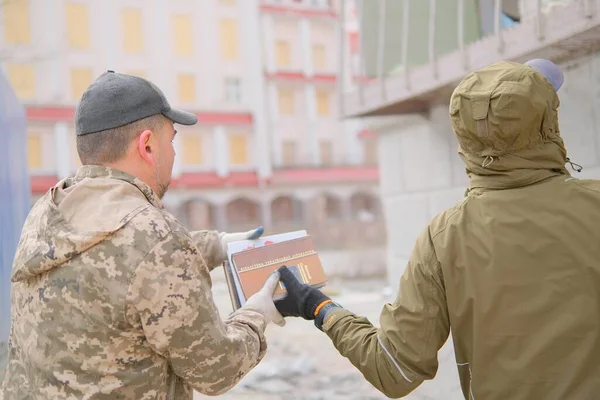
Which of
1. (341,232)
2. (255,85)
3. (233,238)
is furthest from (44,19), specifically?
(233,238)

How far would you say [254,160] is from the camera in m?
23.6

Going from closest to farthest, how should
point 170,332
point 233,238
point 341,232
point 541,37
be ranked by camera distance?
point 170,332
point 233,238
point 541,37
point 341,232

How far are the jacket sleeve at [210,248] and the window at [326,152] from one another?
23058mm

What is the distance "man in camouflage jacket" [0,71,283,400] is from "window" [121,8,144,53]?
71.2 ft

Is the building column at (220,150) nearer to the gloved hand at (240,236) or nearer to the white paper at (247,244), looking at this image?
the gloved hand at (240,236)

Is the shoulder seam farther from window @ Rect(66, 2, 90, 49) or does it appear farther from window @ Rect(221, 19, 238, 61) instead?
window @ Rect(221, 19, 238, 61)

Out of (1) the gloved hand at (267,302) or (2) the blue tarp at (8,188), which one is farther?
(2) the blue tarp at (8,188)

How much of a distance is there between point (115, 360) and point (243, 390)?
3093 mm

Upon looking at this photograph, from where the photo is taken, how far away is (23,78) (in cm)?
2067

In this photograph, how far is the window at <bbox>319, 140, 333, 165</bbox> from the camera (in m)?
25.3

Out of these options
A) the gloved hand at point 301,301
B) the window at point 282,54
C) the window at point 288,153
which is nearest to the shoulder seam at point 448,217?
the gloved hand at point 301,301

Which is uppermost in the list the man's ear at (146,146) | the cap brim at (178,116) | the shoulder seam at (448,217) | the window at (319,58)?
the window at (319,58)

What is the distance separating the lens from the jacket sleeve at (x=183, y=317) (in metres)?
1.36

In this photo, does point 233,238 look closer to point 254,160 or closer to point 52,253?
point 52,253
